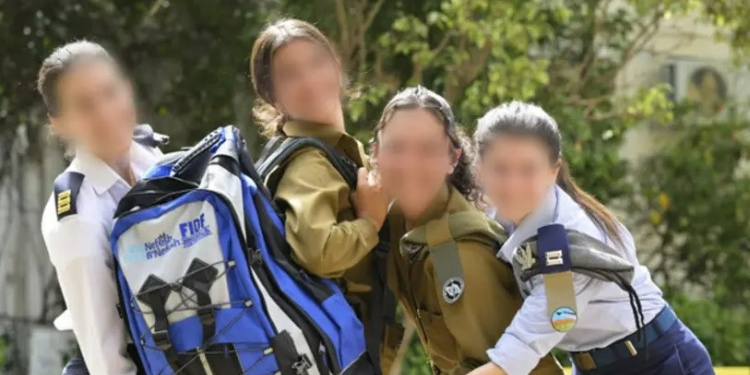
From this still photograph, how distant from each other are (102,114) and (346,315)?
0.76 metres

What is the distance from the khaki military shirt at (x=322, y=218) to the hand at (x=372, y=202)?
→ 25mm

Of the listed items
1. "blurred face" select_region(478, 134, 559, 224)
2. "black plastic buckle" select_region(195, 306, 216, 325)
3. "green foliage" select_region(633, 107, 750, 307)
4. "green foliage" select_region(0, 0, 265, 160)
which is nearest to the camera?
"black plastic buckle" select_region(195, 306, 216, 325)

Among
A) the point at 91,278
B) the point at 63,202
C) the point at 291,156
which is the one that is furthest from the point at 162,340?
the point at 291,156

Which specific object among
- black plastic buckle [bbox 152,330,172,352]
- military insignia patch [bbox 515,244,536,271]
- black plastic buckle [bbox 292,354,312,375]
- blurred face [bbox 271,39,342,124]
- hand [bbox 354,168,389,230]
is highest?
blurred face [bbox 271,39,342,124]

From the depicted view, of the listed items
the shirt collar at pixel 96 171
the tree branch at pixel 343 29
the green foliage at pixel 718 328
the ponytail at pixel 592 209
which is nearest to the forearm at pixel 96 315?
the shirt collar at pixel 96 171

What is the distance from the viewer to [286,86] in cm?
274

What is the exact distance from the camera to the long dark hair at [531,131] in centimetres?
259

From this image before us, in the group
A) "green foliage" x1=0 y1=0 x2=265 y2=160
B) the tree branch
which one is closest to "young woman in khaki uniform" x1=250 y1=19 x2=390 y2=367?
the tree branch

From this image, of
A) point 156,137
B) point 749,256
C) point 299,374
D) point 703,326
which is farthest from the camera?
point 749,256

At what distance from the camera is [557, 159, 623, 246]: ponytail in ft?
8.77

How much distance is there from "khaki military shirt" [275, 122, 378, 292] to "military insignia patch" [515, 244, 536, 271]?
329 millimetres

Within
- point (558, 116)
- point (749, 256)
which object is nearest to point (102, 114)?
point (558, 116)

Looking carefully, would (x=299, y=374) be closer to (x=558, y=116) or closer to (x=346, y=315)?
(x=346, y=315)

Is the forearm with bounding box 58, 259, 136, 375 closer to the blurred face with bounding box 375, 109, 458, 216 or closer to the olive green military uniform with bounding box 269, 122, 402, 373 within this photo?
the olive green military uniform with bounding box 269, 122, 402, 373
